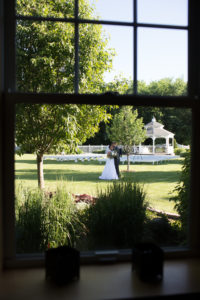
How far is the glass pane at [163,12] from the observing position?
148 centimetres

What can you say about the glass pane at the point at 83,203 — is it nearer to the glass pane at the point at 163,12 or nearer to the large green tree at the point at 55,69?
the large green tree at the point at 55,69

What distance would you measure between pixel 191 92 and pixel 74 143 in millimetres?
2041

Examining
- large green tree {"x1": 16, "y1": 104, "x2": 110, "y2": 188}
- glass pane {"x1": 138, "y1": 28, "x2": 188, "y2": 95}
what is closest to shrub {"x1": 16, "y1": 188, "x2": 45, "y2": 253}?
large green tree {"x1": 16, "y1": 104, "x2": 110, "y2": 188}

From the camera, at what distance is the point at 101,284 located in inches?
46.6

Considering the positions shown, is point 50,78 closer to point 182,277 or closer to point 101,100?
point 101,100

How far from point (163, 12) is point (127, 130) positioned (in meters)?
3.39

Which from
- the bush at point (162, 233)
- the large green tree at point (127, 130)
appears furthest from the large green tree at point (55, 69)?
the large green tree at point (127, 130)

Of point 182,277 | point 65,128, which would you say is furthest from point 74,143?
point 182,277

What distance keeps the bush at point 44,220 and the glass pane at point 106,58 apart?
3.62 feet

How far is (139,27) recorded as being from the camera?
4.79ft

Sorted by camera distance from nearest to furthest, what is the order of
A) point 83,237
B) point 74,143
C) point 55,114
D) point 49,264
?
point 49,264 < point 83,237 < point 55,114 < point 74,143

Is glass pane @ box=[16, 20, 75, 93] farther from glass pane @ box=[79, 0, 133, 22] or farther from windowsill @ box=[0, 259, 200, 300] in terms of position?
windowsill @ box=[0, 259, 200, 300]

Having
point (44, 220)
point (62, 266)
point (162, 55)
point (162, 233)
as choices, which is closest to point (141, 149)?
point (162, 233)

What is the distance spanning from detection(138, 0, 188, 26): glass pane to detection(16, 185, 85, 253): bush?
1.77 m
